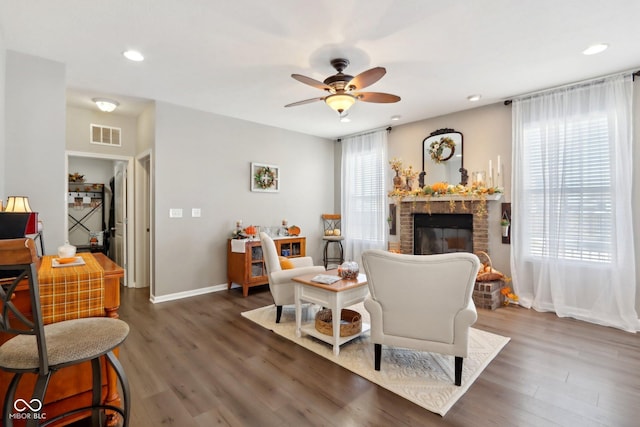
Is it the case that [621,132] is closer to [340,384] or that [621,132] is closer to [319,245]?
[340,384]

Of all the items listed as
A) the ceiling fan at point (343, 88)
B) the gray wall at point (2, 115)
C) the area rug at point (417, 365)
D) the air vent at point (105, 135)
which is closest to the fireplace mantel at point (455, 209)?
the area rug at point (417, 365)

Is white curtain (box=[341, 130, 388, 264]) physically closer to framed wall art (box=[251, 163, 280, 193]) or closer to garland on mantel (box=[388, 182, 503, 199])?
garland on mantel (box=[388, 182, 503, 199])

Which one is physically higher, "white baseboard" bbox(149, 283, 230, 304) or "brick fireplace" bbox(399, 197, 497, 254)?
"brick fireplace" bbox(399, 197, 497, 254)

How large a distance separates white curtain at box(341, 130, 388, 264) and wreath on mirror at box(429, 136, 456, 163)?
2.94 ft

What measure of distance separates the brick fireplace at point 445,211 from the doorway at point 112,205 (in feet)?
14.1

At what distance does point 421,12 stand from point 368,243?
13.2ft

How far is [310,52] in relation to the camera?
2.84 metres

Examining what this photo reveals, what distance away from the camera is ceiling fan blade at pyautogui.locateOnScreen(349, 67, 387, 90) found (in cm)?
248

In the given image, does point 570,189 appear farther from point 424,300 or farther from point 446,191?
point 424,300

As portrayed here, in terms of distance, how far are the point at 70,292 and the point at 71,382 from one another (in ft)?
1.65

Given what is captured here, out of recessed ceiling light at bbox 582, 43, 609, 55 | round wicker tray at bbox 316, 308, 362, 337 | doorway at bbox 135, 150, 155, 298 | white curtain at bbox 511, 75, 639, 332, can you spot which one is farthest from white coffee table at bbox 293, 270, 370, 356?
doorway at bbox 135, 150, 155, 298

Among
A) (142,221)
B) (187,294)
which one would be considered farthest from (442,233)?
(142,221)

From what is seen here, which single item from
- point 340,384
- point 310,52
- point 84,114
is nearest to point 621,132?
point 310,52

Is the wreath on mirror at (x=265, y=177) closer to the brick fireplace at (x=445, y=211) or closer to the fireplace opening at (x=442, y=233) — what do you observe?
the brick fireplace at (x=445, y=211)
